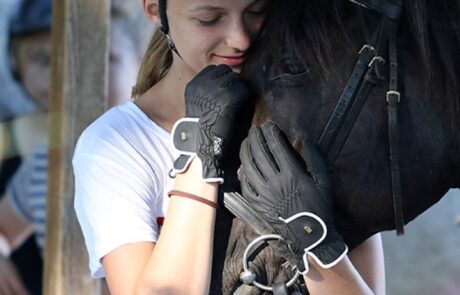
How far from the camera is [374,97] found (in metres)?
2.12

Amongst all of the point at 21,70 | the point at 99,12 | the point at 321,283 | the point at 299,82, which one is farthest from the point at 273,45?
the point at 21,70

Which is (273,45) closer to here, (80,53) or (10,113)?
(80,53)

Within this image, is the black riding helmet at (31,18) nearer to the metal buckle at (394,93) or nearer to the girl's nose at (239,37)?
the girl's nose at (239,37)

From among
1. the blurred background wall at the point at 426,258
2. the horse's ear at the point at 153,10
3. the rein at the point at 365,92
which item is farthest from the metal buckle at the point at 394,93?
the blurred background wall at the point at 426,258

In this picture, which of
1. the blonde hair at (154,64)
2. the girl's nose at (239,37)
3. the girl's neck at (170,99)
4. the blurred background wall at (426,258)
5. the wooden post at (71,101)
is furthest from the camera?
the blurred background wall at (426,258)

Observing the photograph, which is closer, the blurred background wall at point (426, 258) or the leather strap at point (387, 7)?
the leather strap at point (387, 7)

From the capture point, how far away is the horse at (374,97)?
2.11m

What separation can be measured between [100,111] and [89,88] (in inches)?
3.5

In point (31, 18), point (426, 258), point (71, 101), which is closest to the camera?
point (71, 101)

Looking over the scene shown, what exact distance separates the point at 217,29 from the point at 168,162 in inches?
12.0

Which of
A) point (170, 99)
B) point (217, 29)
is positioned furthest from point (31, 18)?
point (217, 29)

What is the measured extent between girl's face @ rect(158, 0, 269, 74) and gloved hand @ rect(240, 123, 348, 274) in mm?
212

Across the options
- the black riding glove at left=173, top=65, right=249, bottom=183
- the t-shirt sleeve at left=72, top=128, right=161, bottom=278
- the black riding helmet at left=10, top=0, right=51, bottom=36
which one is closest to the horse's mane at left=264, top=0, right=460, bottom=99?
the black riding glove at left=173, top=65, right=249, bottom=183

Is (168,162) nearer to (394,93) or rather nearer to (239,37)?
(239,37)
